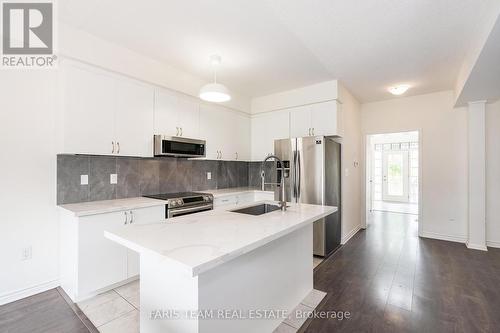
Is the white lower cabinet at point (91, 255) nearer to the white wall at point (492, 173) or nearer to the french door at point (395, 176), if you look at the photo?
the white wall at point (492, 173)

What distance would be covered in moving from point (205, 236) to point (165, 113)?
2291mm

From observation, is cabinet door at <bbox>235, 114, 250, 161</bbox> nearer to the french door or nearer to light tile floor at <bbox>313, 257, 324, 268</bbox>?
light tile floor at <bbox>313, 257, 324, 268</bbox>

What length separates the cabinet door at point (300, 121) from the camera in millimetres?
3922

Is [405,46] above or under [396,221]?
above

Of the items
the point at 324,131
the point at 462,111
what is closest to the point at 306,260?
the point at 324,131

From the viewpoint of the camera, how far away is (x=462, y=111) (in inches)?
159

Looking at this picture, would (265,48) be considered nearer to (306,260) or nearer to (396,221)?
(306,260)

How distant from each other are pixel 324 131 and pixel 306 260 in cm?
216

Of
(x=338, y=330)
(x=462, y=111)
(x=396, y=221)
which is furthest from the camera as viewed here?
(x=396, y=221)

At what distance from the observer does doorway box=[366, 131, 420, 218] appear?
8086mm

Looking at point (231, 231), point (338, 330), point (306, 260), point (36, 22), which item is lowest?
point (338, 330)

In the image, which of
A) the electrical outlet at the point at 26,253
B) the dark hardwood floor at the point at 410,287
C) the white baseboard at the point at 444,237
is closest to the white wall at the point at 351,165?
the dark hardwood floor at the point at 410,287

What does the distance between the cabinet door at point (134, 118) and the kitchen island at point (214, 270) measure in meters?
1.47

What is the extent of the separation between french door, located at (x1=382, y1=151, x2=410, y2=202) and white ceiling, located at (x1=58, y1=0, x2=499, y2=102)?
5.49 meters
